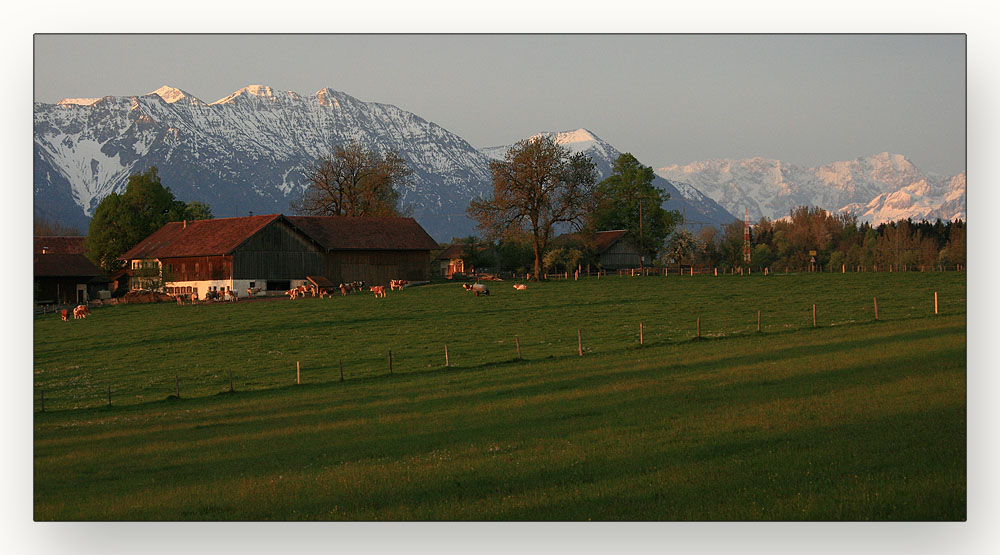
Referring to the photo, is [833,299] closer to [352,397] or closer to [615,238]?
[352,397]

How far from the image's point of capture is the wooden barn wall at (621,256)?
208ft

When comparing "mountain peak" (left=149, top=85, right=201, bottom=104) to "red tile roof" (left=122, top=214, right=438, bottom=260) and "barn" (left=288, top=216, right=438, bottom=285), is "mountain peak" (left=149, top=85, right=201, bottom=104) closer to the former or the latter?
"red tile roof" (left=122, top=214, right=438, bottom=260)

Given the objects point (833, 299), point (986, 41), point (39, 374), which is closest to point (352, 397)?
point (39, 374)

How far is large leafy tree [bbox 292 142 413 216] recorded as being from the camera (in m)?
56.3

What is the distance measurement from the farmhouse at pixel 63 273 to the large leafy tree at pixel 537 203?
20075 mm

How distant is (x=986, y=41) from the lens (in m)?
14.6

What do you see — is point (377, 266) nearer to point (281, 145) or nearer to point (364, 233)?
point (364, 233)

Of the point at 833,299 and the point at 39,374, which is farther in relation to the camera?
the point at 833,299

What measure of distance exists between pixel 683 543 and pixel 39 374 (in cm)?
1187

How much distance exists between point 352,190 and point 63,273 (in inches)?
1424

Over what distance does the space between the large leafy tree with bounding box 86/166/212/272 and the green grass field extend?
10847 mm

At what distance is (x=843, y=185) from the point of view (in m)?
17.4

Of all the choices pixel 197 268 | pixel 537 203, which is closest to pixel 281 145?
pixel 197 268

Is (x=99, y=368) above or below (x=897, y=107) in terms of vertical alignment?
below
